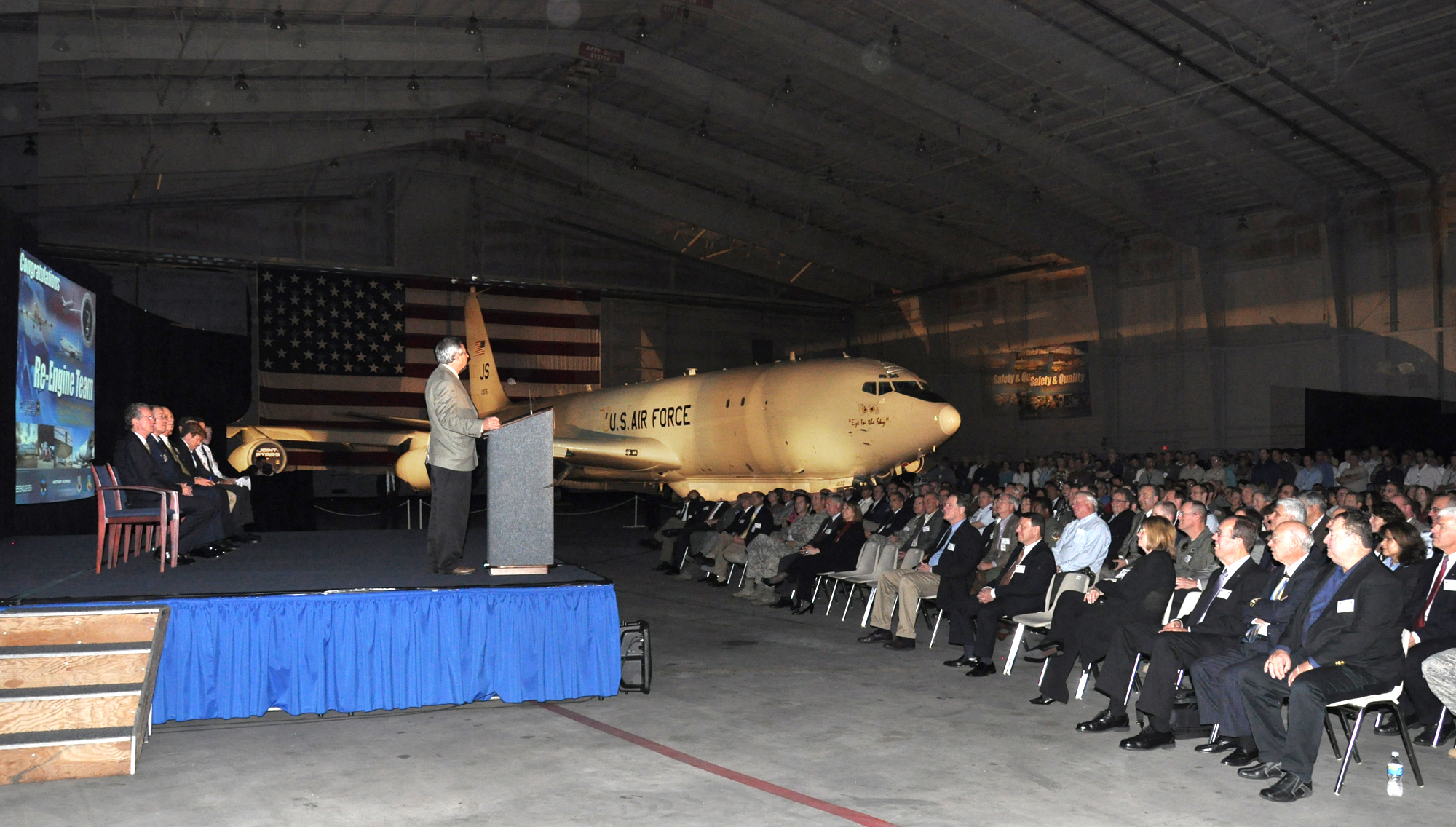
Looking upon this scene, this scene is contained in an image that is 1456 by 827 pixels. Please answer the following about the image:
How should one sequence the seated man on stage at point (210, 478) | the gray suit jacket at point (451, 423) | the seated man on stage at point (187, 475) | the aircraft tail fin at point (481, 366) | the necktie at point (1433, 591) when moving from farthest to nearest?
the aircraft tail fin at point (481, 366), the seated man on stage at point (210, 478), the seated man on stage at point (187, 475), the gray suit jacket at point (451, 423), the necktie at point (1433, 591)

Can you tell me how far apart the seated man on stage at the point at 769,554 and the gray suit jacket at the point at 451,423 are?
4819 mm

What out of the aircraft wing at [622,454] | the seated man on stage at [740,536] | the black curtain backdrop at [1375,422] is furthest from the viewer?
the aircraft wing at [622,454]

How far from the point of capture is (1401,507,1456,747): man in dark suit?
4754 millimetres

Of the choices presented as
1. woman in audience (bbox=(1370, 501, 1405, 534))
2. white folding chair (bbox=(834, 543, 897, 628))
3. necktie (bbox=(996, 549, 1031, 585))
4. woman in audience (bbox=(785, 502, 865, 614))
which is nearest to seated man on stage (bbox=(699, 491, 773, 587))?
woman in audience (bbox=(785, 502, 865, 614))

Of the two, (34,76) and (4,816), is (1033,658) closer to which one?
(4,816)

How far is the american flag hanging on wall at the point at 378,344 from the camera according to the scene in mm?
24141

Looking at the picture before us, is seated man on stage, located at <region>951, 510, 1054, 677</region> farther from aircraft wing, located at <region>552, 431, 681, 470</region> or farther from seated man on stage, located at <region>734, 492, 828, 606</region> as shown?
aircraft wing, located at <region>552, 431, 681, 470</region>

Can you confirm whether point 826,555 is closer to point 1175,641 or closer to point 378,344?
A: point 1175,641

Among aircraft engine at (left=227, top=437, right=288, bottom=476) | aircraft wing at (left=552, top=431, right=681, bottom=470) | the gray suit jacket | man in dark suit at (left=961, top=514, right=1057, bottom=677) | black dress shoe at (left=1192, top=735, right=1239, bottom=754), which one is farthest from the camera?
aircraft engine at (left=227, top=437, right=288, bottom=476)

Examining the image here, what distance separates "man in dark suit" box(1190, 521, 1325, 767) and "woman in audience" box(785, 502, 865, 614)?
4.40m

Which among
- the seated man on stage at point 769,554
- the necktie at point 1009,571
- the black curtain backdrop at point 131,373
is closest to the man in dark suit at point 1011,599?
the necktie at point 1009,571

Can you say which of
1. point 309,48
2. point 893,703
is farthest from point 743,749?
point 309,48

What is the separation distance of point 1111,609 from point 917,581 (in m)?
2.07

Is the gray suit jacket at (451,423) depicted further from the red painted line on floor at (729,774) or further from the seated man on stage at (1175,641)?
the seated man on stage at (1175,641)
